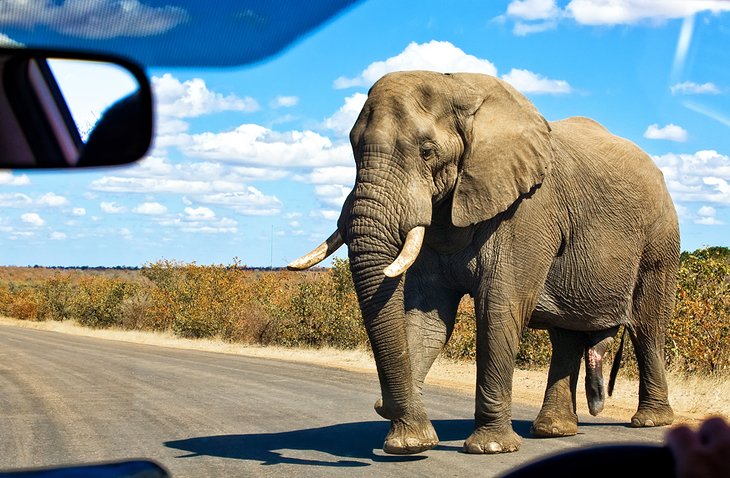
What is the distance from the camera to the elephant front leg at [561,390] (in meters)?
9.53

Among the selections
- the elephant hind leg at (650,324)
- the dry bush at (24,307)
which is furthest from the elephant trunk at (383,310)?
the dry bush at (24,307)

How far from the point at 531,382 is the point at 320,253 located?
7359 mm

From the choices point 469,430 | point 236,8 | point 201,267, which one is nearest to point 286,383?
point 469,430

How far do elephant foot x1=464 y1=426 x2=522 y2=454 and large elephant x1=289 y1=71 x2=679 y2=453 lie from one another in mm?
11

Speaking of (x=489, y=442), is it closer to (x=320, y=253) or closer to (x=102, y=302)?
(x=320, y=253)

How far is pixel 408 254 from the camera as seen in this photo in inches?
311

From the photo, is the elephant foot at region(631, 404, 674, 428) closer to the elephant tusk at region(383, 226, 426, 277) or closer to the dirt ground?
the dirt ground

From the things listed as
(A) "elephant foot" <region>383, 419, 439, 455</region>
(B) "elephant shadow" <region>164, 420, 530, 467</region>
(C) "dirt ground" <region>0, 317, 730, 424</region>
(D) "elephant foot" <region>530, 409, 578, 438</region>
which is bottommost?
(B) "elephant shadow" <region>164, 420, 530, 467</region>

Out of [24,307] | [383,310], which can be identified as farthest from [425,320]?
[24,307]

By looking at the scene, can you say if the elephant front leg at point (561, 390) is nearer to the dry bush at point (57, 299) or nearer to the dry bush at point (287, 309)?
the dry bush at point (287, 309)

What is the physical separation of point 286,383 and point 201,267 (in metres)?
16.7

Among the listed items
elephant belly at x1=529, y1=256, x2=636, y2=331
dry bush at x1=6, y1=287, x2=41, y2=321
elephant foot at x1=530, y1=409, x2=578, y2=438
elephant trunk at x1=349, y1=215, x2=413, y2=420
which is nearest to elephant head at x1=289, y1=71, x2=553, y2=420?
elephant trunk at x1=349, y1=215, x2=413, y2=420

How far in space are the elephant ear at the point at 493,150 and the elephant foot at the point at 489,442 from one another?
164 cm

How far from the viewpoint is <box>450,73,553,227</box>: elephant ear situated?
8.63 metres
